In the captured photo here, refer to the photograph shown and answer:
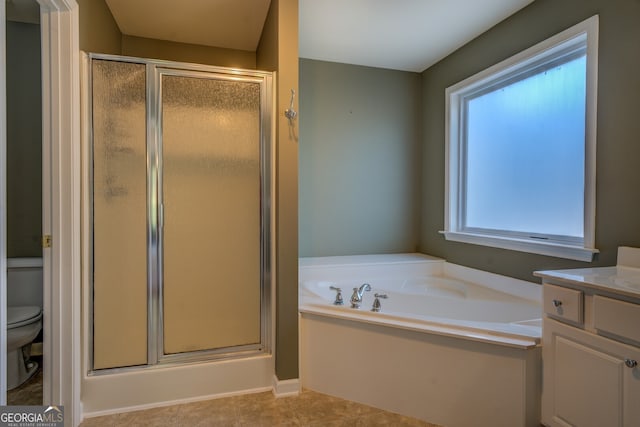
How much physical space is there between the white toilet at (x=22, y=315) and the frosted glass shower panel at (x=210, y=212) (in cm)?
85

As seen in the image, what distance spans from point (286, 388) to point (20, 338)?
1.56 m

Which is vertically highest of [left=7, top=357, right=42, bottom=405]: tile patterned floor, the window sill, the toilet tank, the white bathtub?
the window sill

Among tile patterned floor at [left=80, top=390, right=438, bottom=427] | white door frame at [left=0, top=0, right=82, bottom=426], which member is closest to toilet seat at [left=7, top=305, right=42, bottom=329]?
white door frame at [left=0, top=0, right=82, bottom=426]

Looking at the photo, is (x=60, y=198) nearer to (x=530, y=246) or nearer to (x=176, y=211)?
(x=176, y=211)

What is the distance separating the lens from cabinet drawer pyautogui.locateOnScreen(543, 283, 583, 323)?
1373 millimetres

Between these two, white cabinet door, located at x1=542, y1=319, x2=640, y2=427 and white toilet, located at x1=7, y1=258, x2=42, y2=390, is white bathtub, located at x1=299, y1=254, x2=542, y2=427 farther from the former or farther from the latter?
white toilet, located at x1=7, y1=258, x2=42, y2=390

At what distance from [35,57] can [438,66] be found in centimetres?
331

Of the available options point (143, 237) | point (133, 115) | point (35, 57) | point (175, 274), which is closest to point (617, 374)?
point (175, 274)

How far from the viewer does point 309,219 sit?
3033 millimetres

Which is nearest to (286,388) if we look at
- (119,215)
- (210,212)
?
(210,212)

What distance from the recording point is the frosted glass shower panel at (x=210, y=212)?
74.5 inches

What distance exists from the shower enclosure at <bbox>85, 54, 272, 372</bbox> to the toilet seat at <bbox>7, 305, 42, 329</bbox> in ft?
1.86

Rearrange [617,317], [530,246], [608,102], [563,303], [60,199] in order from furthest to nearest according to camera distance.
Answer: [530,246] < [608,102] < [60,199] < [563,303] < [617,317]

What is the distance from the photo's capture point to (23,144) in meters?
2.38
